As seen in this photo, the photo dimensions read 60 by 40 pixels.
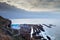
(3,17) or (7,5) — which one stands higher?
(7,5)

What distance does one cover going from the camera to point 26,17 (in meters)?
2.34

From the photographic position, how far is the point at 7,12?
2334 mm

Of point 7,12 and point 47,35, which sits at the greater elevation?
point 7,12

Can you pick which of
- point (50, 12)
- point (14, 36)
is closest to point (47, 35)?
point (50, 12)

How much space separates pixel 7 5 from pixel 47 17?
626 mm

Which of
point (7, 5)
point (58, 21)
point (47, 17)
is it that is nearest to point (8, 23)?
point (7, 5)

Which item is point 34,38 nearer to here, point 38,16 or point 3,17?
point 38,16

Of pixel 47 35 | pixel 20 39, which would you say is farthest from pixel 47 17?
pixel 20 39

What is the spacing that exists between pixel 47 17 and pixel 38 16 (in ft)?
0.45

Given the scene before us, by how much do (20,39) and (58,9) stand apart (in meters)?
0.73

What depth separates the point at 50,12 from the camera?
7.72ft

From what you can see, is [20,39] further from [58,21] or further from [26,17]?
[58,21]

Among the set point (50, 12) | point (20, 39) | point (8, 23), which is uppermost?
point (50, 12)

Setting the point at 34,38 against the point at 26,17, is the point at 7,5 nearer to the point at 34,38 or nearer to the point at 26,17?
the point at 26,17
